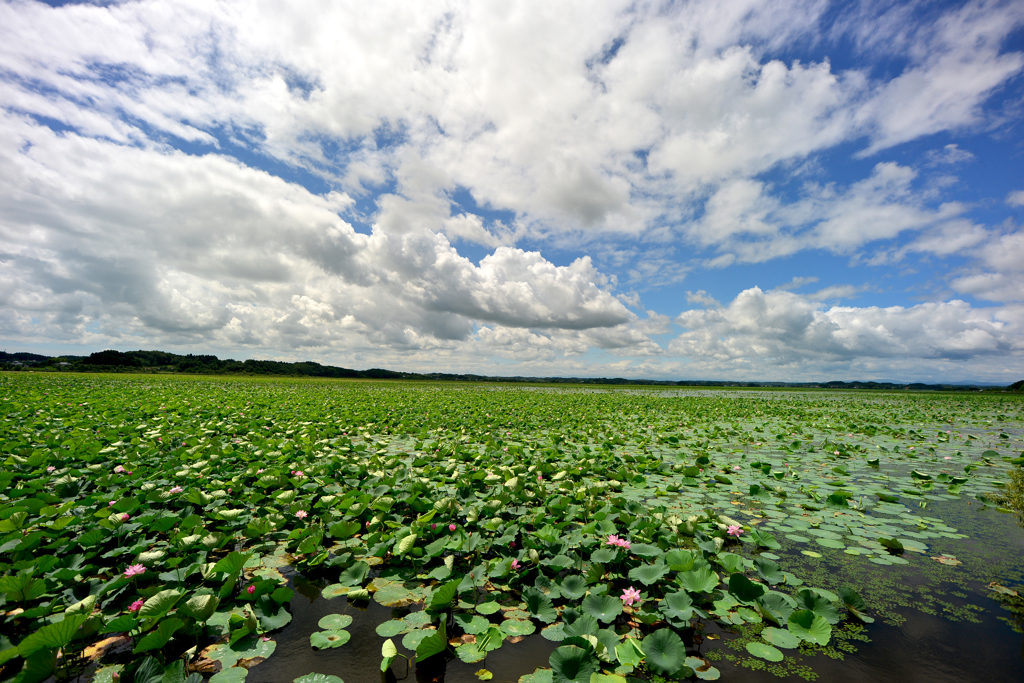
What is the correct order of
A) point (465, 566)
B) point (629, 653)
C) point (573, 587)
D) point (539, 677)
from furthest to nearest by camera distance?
point (465, 566)
point (573, 587)
point (629, 653)
point (539, 677)

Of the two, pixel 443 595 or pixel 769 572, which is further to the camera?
pixel 769 572

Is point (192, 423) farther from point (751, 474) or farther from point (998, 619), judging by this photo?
point (998, 619)

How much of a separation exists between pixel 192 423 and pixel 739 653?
13.0 metres

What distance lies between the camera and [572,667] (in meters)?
2.35

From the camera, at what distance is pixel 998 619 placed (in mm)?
3070

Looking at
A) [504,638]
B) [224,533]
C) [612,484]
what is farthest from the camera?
[612,484]

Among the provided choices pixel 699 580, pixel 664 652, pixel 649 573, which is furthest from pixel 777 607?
pixel 664 652

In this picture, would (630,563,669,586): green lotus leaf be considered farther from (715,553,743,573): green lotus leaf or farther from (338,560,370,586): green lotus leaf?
(338,560,370,586): green lotus leaf

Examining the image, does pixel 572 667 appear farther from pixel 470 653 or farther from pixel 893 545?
pixel 893 545

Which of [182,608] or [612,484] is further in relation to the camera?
[612,484]

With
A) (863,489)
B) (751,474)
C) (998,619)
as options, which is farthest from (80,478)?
(863,489)

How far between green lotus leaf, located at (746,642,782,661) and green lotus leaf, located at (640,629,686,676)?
0.61 m

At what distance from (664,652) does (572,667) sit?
0.63 meters

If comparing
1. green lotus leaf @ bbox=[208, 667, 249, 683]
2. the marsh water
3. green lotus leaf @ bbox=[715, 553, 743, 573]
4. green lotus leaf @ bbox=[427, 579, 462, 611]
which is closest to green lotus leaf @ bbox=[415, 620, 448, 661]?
the marsh water
